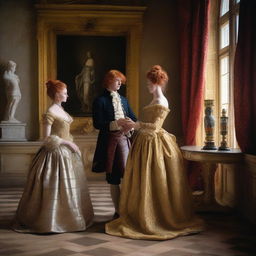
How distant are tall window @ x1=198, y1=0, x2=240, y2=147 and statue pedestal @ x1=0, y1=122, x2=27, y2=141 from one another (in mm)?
2778

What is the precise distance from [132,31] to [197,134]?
2093 mm

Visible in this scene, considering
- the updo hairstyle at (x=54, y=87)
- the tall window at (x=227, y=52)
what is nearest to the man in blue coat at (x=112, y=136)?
the updo hairstyle at (x=54, y=87)

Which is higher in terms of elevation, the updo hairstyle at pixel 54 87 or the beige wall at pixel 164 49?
the beige wall at pixel 164 49

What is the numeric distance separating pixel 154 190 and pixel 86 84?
11.7 feet

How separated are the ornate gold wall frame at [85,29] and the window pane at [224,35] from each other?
5.08ft

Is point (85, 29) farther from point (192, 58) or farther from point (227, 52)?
point (227, 52)

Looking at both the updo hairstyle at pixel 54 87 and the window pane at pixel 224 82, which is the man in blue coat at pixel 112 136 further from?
the window pane at pixel 224 82

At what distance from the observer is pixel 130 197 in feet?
12.6

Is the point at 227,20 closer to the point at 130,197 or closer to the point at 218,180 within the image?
the point at 218,180

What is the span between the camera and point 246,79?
416 centimetres

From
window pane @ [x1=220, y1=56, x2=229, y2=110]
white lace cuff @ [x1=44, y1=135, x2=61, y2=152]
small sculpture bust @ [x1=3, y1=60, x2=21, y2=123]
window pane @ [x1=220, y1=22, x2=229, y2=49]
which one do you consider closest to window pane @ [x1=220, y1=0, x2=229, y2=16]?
window pane @ [x1=220, y1=22, x2=229, y2=49]

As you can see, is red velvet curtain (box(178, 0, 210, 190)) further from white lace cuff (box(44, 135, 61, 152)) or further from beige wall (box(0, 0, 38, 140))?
white lace cuff (box(44, 135, 61, 152))

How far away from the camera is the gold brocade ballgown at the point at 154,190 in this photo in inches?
145

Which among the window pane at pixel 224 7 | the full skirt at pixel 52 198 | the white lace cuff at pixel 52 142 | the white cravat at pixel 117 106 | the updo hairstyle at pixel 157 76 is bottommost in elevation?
the full skirt at pixel 52 198
